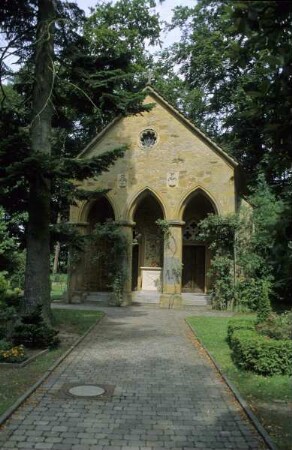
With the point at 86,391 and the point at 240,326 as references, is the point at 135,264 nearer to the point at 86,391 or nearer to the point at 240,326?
the point at 240,326

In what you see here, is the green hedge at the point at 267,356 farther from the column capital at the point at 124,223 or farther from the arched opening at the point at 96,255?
the arched opening at the point at 96,255

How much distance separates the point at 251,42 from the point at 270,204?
17.2 meters

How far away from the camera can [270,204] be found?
20.2m

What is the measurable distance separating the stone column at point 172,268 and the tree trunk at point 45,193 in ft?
29.8

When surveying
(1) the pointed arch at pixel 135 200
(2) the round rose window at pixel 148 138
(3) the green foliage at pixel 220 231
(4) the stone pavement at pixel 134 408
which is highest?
(2) the round rose window at pixel 148 138

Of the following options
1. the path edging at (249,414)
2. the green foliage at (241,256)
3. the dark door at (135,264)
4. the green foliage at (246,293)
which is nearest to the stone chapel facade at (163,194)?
the dark door at (135,264)

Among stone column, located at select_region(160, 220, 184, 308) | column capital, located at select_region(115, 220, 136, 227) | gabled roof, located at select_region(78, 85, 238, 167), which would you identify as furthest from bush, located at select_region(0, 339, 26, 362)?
gabled roof, located at select_region(78, 85, 238, 167)

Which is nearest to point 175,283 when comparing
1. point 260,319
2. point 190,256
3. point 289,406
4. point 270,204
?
point 190,256

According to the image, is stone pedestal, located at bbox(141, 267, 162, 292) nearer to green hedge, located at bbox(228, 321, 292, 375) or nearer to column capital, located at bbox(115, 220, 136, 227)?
column capital, located at bbox(115, 220, 136, 227)

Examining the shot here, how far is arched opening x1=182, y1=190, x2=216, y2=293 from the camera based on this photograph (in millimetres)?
23953

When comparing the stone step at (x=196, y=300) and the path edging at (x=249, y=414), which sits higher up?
the stone step at (x=196, y=300)

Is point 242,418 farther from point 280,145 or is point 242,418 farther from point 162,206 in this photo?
point 162,206

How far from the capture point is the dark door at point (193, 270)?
2402cm

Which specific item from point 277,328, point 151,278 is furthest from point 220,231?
point 277,328
